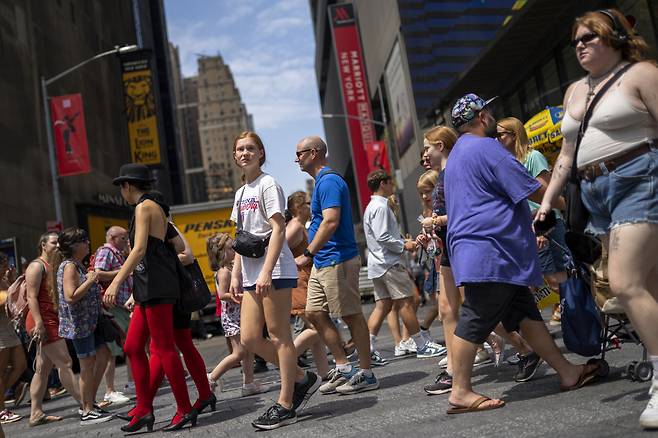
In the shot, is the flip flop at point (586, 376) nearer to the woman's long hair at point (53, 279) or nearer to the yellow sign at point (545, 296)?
the yellow sign at point (545, 296)

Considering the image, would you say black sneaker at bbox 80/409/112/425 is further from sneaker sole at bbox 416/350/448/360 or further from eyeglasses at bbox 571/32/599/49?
eyeglasses at bbox 571/32/599/49

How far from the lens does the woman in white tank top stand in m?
3.73

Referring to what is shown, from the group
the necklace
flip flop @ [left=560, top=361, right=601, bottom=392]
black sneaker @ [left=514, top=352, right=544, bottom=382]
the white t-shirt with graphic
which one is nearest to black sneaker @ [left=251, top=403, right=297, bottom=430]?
the white t-shirt with graphic

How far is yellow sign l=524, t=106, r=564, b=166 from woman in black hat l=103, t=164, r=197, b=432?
6542 millimetres

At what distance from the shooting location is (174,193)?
9381cm

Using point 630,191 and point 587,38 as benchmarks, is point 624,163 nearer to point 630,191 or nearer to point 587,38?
point 630,191

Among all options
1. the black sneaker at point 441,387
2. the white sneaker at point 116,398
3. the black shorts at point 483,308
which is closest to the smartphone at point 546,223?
the black shorts at point 483,308

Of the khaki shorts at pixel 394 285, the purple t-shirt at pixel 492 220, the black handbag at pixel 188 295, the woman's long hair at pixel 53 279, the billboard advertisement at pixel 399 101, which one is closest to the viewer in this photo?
the purple t-shirt at pixel 492 220

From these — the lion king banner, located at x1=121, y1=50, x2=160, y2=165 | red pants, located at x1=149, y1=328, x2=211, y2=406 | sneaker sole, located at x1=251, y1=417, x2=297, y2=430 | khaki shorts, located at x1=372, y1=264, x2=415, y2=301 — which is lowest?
sneaker sole, located at x1=251, y1=417, x2=297, y2=430

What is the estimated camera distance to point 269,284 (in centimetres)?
499

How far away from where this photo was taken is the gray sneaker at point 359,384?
6.15 m

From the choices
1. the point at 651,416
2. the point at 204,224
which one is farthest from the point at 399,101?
the point at 651,416

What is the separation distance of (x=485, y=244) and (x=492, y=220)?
145mm

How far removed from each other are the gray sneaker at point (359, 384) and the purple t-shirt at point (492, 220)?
6.07 ft
